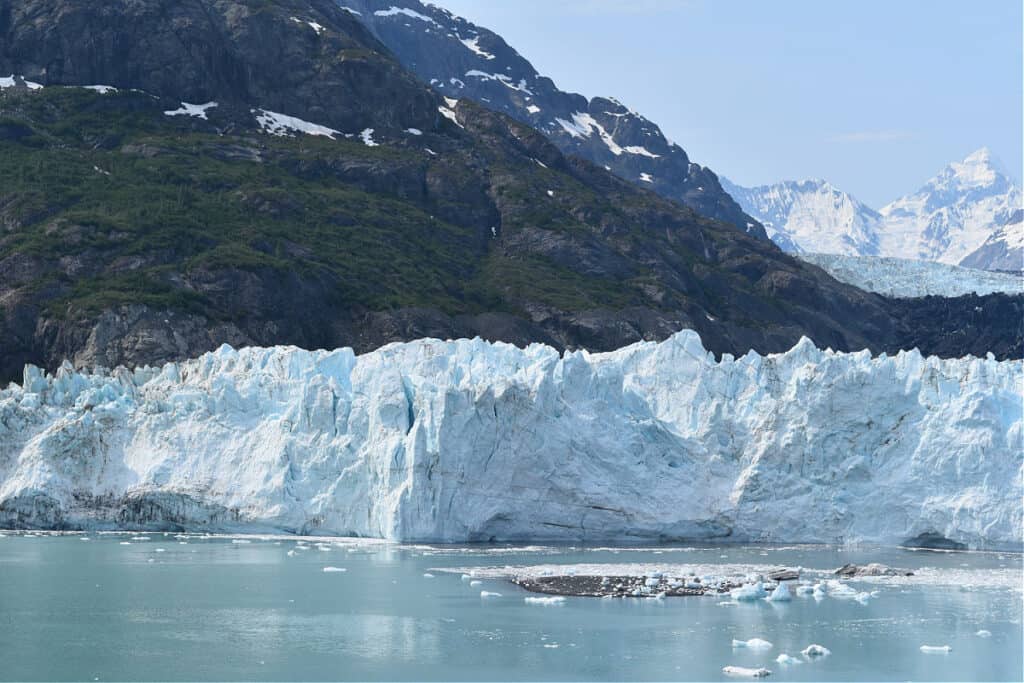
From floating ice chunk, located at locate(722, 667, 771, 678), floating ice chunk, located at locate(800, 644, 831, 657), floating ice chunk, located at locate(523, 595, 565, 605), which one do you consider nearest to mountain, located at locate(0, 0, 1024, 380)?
floating ice chunk, located at locate(523, 595, 565, 605)

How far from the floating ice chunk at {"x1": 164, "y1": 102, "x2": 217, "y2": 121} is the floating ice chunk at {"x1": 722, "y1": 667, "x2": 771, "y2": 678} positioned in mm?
108902

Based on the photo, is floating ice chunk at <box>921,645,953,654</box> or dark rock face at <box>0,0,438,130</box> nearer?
floating ice chunk at <box>921,645,953,654</box>

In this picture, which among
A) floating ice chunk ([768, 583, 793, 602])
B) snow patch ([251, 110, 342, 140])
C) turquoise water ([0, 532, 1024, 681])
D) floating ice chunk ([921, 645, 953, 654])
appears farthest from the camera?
snow patch ([251, 110, 342, 140])

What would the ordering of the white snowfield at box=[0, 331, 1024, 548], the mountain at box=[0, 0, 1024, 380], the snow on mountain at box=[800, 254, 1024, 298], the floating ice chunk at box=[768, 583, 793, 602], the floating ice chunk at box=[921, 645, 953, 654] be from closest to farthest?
the floating ice chunk at box=[921, 645, 953, 654]
the floating ice chunk at box=[768, 583, 793, 602]
the white snowfield at box=[0, 331, 1024, 548]
the mountain at box=[0, 0, 1024, 380]
the snow on mountain at box=[800, 254, 1024, 298]

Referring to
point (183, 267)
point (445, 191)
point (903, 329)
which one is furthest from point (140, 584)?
point (903, 329)

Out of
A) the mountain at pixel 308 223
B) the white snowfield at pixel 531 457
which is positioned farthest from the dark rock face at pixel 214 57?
the white snowfield at pixel 531 457

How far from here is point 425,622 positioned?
113ft

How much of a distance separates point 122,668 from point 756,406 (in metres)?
29.6

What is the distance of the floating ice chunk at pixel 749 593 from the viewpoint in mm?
37406

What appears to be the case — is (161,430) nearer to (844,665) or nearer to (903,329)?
(844,665)

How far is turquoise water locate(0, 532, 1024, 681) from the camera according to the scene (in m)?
29.2

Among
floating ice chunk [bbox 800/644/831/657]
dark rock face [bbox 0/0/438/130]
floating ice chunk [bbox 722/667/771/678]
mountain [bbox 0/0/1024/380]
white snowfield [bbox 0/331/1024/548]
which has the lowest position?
floating ice chunk [bbox 722/667/771/678]

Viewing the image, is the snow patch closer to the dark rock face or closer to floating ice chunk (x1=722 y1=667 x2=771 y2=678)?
the dark rock face

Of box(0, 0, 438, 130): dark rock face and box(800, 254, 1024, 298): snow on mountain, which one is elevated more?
box(0, 0, 438, 130): dark rock face
